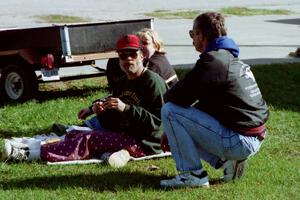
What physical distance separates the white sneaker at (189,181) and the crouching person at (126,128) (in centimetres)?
76

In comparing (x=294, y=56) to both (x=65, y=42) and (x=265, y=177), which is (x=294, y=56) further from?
(x=265, y=177)

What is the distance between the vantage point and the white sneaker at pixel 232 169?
209 inches

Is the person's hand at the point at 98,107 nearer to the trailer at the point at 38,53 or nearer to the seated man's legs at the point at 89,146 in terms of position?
the seated man's legs at the point at 89,146

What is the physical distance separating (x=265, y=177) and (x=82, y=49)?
12.7 ft

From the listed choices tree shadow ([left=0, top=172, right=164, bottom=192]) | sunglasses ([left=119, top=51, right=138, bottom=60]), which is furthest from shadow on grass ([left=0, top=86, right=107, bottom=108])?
tree shadow ([left=0, top=172, right=164, bottom=192])

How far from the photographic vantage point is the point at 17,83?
8.73m

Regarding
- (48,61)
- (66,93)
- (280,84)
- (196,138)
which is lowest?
(280,84)

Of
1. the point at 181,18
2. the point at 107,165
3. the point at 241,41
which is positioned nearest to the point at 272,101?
the point at 107,165

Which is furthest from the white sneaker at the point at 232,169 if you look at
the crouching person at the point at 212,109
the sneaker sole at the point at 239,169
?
the crouching person at the point at 212,109

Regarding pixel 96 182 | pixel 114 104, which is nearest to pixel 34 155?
pixel 96 182

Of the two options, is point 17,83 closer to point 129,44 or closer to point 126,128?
point 126,128

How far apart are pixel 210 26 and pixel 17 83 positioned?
14.1 ft

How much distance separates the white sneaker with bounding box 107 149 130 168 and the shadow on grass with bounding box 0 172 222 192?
18cm

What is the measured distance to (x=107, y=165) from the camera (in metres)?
5.87
